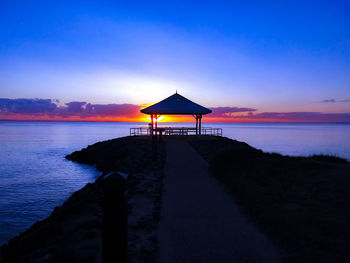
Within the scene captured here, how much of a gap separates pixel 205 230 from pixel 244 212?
162cm

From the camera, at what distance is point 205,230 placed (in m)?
5.21

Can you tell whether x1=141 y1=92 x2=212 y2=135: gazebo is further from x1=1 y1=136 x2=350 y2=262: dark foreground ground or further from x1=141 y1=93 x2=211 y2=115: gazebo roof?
x1=1 y1=136 x2=350 y2=262: dark foreground ground

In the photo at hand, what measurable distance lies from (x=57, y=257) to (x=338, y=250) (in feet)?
16.1

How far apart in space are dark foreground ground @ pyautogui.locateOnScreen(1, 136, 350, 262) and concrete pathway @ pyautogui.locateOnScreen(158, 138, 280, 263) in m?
0.24

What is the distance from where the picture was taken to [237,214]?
6211mm

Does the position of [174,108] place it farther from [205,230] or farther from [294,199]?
[205,230]

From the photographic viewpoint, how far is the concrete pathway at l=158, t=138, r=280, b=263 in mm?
4203

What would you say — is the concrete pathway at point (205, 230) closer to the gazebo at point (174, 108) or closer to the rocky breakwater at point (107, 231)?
the rocky breakwater at point (107, 231)

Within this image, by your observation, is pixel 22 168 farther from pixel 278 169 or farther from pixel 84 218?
pixel 278 169

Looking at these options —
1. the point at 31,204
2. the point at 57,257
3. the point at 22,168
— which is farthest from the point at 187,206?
the point at 22,168

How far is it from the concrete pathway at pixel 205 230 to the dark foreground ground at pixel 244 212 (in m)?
0.24

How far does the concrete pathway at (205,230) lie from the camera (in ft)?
13.8

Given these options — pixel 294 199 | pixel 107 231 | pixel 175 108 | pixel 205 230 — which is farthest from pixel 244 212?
pixel 175 108

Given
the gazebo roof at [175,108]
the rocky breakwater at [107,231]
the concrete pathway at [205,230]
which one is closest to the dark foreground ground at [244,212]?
the rocky breakwater at [107,231]
